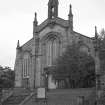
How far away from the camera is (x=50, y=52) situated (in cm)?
5859

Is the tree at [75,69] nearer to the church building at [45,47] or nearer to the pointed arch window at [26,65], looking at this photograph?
the church building at [45,47]

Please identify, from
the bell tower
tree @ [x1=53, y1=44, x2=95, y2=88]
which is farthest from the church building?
tree @ [x1=53, y1=44, x2=95, y2=88]

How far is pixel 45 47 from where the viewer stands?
58938mm

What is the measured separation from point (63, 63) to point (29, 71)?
13.1m

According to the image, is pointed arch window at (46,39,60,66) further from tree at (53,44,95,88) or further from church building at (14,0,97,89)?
tree at (53,44,95,88)

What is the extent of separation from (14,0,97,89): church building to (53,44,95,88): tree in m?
5.87

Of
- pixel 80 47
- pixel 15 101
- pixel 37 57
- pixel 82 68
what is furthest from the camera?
pixel 37 57

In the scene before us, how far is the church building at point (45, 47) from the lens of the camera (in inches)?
2224

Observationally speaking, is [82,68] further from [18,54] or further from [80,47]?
[18,54]

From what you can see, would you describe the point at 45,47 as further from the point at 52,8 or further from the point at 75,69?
the point at 75,69

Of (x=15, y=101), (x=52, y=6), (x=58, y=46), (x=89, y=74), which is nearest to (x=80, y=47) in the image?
(x=58, y=46)

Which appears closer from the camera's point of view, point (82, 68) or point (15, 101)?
point (15, 101)

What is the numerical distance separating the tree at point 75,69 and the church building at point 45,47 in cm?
587

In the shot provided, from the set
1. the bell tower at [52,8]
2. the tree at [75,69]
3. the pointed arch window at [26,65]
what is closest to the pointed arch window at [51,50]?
the pointed arch window at [26,65]
